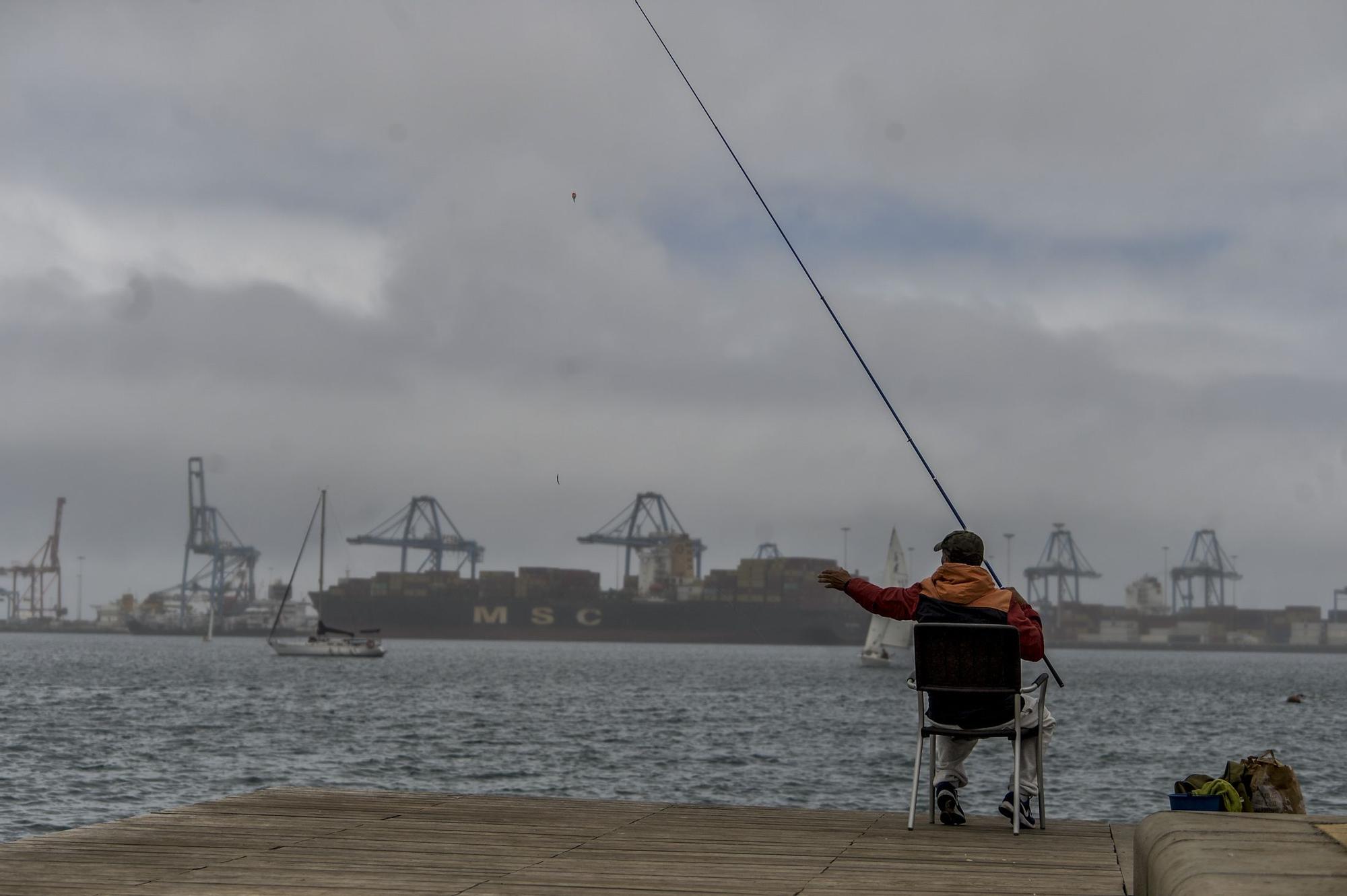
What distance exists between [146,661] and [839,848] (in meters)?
71.8

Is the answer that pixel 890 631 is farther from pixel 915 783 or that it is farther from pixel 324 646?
pixel 915 783

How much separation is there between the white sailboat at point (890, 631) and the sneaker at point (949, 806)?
5638 cm

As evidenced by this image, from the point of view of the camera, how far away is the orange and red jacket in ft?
14.1

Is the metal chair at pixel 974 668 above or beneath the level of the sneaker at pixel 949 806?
above

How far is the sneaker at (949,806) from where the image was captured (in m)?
4.53

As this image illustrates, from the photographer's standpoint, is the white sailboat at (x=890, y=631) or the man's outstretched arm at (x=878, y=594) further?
the white sailboat at (x=890, y=631)

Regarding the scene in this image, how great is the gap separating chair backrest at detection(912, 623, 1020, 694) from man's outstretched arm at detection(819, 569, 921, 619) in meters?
0.11

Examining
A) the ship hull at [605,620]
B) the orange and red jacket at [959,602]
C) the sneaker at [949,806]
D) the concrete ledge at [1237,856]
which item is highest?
the orange and red jacket at [959,602]

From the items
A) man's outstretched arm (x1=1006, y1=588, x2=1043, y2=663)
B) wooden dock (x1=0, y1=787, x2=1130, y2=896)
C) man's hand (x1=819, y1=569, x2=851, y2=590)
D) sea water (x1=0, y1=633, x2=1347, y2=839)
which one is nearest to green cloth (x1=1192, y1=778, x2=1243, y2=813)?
wooden dock (x1=0, y1=787, x2=1130, y2=896)

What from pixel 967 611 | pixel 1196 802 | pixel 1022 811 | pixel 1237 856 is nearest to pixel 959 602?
pixel 967 611

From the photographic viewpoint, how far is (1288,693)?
54938mm

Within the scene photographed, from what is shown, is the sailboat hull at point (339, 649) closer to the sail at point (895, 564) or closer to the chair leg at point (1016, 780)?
the sail at point (895, 564)

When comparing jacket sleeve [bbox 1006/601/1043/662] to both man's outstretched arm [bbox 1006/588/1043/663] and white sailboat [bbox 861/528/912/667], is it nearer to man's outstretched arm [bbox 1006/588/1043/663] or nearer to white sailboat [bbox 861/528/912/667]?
man's outstretched arm [bbox 1006/588/1043/663]

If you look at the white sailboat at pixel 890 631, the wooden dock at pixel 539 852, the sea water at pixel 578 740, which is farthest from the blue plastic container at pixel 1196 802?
the white sailboat at pixel 890 631
